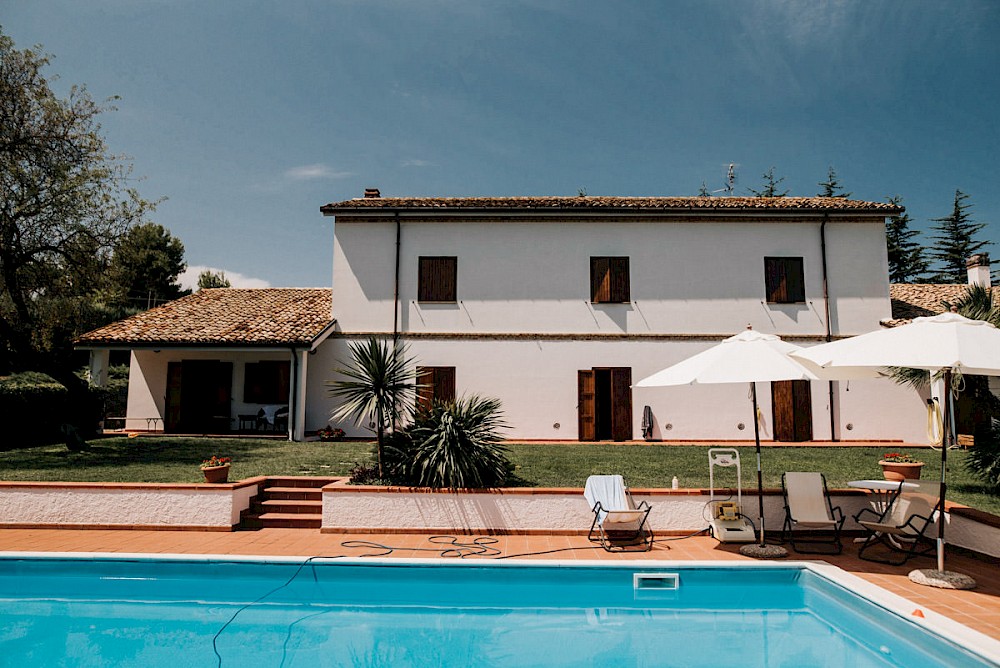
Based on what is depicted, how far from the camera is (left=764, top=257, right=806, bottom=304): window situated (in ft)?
59.5

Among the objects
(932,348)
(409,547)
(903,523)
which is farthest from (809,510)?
(409,547)

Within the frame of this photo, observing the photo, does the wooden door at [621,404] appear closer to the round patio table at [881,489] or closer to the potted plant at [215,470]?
the round patio table at [881,489]

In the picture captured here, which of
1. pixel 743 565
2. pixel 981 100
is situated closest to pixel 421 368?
pixel 743 565

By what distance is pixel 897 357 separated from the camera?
6352 millimetres

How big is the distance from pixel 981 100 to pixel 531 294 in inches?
709

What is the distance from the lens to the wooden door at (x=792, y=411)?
17.6m

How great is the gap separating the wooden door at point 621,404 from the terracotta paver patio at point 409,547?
8928 mm

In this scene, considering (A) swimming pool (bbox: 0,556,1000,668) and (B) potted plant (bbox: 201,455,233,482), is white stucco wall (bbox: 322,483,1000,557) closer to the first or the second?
(A) swimming pool (bbox: 0,556,1000,668)

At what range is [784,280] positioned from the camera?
18.2 meters

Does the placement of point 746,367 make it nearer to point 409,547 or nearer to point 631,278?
point 409,547

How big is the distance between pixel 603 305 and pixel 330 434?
361 inches

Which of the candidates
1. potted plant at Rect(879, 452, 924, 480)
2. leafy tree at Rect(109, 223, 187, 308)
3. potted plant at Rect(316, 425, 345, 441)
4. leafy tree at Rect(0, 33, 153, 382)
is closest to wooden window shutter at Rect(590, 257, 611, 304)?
potted plant at Rect(316, 425, 345, 441)

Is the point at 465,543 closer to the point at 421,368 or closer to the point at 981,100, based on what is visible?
the point at 421,368

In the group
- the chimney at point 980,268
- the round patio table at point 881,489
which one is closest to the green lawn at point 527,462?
the round patio table at point 881,489
